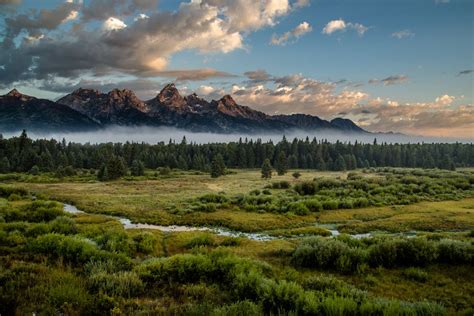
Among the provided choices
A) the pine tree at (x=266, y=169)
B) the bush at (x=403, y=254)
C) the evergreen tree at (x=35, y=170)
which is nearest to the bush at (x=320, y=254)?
the bush at (x=403, y=254)

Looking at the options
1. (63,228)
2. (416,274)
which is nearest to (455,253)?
(416,274)

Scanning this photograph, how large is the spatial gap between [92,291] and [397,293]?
373 inches

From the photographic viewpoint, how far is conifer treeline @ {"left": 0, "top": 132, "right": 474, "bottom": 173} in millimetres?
123575

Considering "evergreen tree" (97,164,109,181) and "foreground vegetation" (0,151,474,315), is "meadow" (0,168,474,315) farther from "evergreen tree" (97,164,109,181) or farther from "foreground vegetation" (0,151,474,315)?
"evergreen tree" (97,164,109,181)

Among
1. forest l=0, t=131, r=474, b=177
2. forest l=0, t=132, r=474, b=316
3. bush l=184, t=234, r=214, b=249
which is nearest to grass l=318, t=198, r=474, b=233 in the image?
forest l=0, t=132, r=474, b=316

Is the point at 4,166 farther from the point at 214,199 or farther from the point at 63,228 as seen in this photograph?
the point at 63,228

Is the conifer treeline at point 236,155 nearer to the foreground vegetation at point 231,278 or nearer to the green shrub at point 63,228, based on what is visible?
the green shrub at point 63,228

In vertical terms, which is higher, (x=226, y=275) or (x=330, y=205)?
(x=226, y=275)

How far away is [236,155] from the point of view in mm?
152875

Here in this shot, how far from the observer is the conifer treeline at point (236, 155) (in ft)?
405

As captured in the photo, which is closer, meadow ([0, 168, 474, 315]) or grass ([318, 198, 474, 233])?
meadow ([0, 168, 474, 315])

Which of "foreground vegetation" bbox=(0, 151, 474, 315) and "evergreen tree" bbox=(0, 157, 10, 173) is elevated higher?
"foreground vegetation" bbox=(0, 151, 474, 315)

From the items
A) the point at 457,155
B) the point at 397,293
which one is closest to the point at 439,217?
the point at 397,293

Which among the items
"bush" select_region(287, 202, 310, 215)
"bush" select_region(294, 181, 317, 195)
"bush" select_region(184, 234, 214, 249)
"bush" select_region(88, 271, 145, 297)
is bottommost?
"bush" select_region(287, 202, 310, 215)
